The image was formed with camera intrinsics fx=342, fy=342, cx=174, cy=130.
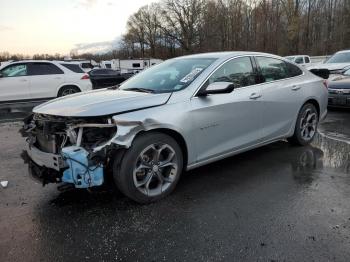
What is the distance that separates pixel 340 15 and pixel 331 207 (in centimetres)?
4684

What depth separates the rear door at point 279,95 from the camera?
491cm

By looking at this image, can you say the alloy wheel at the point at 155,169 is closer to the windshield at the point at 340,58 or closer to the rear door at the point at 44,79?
the rear door at the point at 44,79

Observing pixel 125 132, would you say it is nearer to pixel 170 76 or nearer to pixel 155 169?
pixel 155 169

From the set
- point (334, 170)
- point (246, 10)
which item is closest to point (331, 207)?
point (334, 170)

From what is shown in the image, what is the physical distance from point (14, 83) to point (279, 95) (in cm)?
963

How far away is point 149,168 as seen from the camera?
3688mm

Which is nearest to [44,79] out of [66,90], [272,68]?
[66,90]

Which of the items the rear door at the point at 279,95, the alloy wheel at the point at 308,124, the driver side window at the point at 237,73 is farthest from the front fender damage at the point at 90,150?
the alloy wheel at the point at 308,124

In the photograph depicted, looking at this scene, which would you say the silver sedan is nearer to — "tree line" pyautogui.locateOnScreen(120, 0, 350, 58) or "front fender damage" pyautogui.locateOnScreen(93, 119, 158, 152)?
"front fender damage" pyautogui.locateOnScreen(93, 119, 158, 152)

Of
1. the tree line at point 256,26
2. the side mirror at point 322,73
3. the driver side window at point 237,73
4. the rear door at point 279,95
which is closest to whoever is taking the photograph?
the driver side window at point 237,73

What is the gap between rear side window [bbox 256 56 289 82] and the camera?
16.3 ft

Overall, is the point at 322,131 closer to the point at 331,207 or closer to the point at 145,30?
the point at 331,207

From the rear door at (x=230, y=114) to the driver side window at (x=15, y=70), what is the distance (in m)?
9.43

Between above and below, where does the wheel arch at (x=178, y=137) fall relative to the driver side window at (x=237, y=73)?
below
